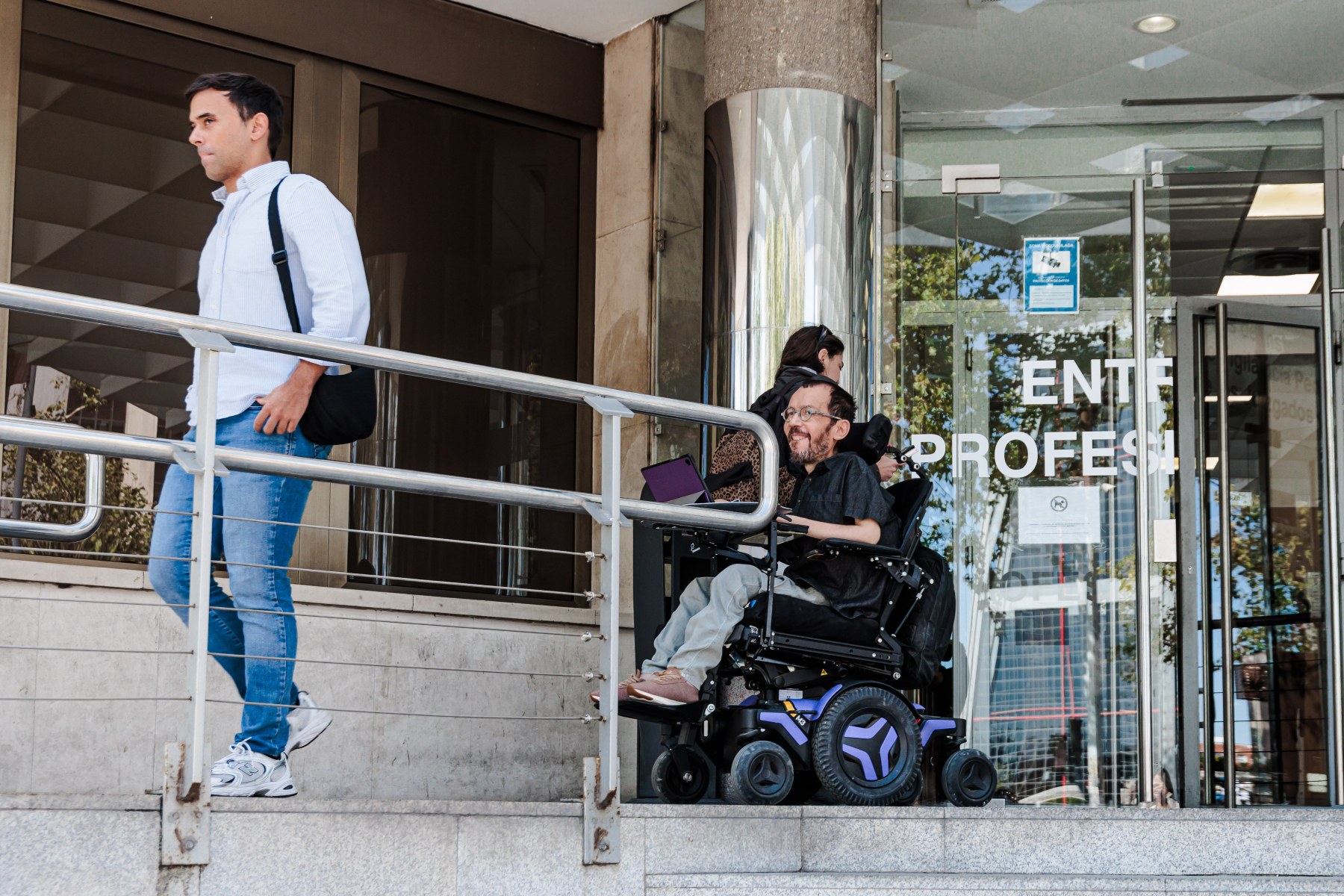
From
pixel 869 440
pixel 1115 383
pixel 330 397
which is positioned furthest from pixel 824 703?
pixel 1115 383

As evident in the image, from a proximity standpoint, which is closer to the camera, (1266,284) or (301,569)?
(301,569)

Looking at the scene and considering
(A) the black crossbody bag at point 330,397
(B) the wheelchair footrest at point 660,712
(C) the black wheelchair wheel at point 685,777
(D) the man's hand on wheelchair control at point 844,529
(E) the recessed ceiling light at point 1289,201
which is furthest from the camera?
(E) the recessed ceiling light at point 1289,201

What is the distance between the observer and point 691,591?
532 cm

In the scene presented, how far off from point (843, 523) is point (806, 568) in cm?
19

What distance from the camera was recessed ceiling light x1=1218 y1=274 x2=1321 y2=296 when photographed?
7.15m

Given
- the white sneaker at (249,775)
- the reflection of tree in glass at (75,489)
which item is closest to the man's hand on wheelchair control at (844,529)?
the white sneaker at (249,775)

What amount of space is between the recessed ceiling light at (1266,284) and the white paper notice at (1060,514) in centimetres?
107

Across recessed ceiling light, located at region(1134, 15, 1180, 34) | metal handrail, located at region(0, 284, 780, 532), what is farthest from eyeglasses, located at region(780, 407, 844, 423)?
recessed ceiling light, located at region(1134, 15, 1180, 34)

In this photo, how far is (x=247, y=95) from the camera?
15.7 ft

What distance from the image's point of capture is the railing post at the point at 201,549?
344 centimetres

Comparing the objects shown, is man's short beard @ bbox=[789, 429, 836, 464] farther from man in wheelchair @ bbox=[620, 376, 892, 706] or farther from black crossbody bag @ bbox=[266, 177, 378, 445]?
black crossbody bag @ bbox=[266, 177, 378, 445]

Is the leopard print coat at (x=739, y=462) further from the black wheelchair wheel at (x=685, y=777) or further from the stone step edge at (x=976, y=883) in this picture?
the stone step edge at (x=976, y=883)

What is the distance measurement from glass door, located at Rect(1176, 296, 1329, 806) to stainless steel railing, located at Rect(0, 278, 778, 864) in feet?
10.2

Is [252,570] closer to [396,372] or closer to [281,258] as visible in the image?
[396,372]
